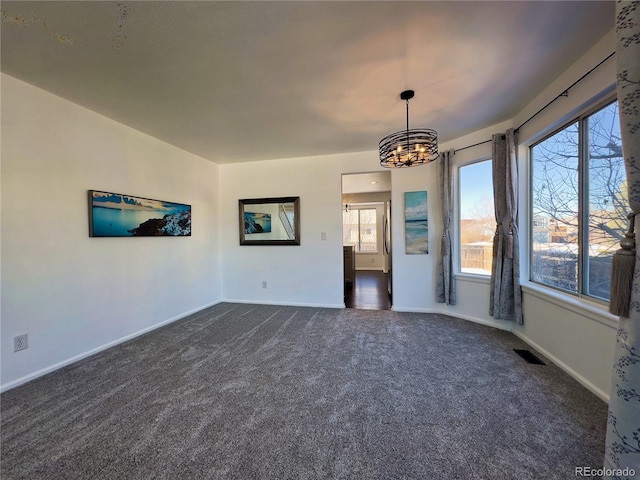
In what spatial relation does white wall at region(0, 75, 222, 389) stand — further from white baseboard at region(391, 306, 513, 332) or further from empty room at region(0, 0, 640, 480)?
white baseboard at region(391, 306, 513, 332)

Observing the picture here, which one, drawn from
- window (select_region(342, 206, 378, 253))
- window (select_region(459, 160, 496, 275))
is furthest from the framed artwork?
window (select_region(342, 206, 378, 253))

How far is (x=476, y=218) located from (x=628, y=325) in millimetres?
2689

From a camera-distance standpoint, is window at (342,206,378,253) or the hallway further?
window at (342,206,378,253)

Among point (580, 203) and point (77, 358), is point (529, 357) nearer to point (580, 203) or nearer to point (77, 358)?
point (580, 203)

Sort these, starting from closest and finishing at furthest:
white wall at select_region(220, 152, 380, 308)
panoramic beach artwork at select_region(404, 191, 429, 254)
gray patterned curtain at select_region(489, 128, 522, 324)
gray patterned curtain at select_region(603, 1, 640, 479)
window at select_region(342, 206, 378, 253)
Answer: gray patterned curtain at select_region(603, 1, 640, 479)
gray patterned curtain at select_region(489, 128, 522, 324)
panoramic beach artwork at select_region(404, 191, 429, 254)
white wall at select_region(220, 152, 380, 308)
window at select_region(342, 206, 378, 253)

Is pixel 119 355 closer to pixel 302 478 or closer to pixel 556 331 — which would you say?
pixel 302 478

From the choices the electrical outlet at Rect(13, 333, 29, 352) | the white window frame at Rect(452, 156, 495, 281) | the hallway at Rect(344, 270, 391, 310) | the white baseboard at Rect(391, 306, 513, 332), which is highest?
the white window frame at Rect(452, 156, 495, 281)

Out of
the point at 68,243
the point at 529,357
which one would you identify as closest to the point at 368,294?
the point at 529,357

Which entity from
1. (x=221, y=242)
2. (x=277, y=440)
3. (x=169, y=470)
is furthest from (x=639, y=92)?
(x=221, y=242)

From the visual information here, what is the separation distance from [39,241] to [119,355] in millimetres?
1283

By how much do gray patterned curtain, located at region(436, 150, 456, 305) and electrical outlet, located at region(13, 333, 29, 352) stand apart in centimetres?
447

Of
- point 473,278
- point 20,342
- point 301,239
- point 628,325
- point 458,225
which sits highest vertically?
point 458,225

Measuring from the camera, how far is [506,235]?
289 cm

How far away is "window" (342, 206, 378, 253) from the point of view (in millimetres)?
8430
